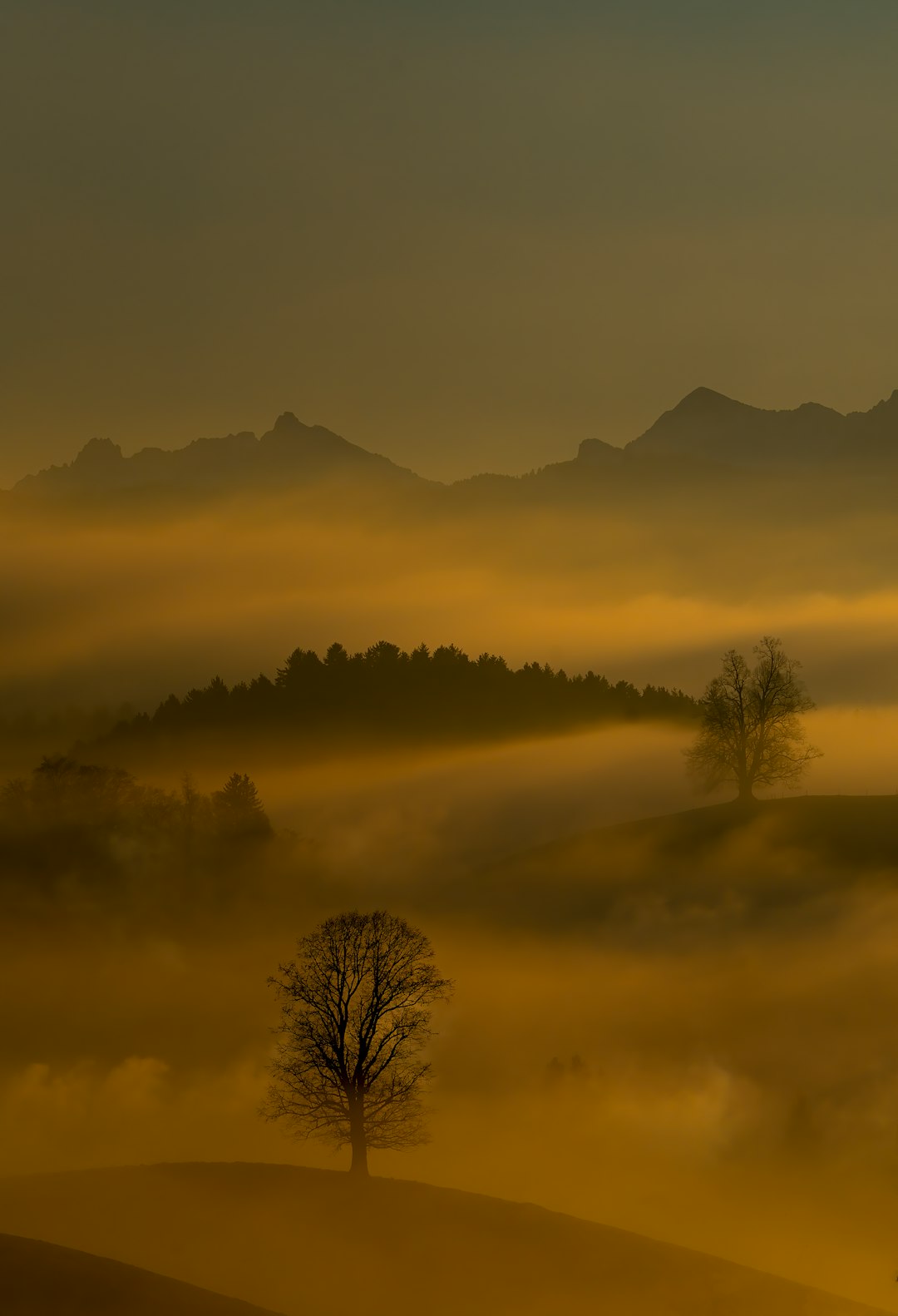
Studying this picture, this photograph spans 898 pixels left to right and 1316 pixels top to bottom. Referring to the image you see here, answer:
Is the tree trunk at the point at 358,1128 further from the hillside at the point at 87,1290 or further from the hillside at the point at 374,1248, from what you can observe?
the hillside at the point at 87,1290

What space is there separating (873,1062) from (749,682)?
36.9m

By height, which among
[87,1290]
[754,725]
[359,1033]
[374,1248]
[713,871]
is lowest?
[87,1290]

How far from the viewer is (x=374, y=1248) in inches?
2544

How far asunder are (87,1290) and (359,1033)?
20.8 m

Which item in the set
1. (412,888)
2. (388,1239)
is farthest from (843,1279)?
(412,888)

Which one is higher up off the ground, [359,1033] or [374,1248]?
[359,1033]

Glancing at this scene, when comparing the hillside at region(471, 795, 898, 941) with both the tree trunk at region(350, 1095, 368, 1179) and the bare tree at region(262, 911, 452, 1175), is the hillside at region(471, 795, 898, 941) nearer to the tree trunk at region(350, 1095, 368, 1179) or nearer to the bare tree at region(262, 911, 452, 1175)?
the bare tree at region(262, 911, 452, 1175)

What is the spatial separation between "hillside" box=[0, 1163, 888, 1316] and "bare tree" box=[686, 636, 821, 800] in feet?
228

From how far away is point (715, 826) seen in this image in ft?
457

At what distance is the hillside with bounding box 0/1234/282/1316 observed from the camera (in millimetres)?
52594

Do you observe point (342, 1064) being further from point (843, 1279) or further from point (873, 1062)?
point (873, 1062)

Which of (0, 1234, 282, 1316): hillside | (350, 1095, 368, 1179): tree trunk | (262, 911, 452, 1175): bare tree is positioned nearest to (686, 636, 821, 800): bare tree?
(262, 911, 452, 1175): bare tree

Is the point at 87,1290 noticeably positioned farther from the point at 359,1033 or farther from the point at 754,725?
the point at 754,725

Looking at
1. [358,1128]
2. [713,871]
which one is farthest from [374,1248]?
[713,871]
